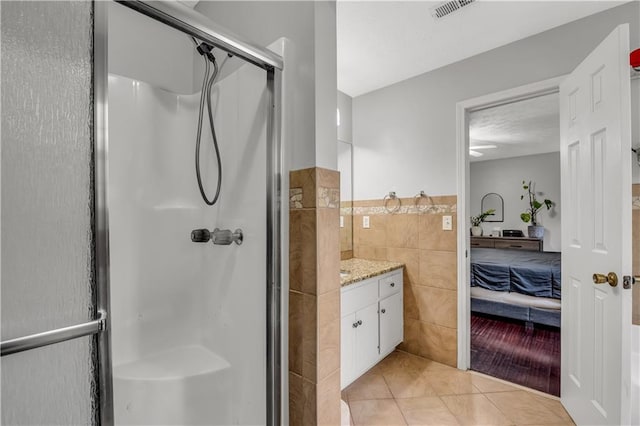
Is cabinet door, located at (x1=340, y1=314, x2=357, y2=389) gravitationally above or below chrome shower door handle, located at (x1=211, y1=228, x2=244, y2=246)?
below

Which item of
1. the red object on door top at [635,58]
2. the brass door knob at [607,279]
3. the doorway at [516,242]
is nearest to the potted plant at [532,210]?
the doorway at [516,242]

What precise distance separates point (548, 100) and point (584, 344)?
262cm

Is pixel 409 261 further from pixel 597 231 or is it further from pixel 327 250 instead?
pixel 327 250

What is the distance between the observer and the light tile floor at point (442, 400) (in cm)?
178

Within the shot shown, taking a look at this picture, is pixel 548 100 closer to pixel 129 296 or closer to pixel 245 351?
pixel 245 351

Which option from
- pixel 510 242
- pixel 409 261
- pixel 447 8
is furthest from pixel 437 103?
pixel 510 242

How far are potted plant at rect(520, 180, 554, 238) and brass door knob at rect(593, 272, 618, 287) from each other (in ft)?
16.8

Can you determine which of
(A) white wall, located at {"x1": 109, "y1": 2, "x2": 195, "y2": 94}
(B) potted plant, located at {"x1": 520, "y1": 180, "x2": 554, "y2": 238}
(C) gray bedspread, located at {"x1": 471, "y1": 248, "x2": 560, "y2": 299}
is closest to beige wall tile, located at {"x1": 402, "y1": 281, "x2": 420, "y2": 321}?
(C) gray bedspread, located at {"x1": 471, "y1": 248, "x2": 560, "y2": 299}

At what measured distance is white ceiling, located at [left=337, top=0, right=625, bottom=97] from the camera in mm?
1761

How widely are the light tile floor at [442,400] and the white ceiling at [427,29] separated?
97.3 inches

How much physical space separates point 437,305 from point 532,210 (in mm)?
4861

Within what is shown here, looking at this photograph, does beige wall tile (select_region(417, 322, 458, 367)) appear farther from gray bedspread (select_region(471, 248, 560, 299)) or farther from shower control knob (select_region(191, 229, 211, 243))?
shower control knob (select_region(191, 229, 211, 243))

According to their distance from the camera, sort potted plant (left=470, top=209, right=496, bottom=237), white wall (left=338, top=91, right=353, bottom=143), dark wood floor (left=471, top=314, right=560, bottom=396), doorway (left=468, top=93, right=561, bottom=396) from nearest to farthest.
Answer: dark wood floor (left=471, top=314, right=560, bottom=396), doorway (left=468, top=93, right=561, bottom=396), white wall (left=338, top=91, right=353, bottom=143), potted plant (left=470, top=209, right=496, bottom=237)

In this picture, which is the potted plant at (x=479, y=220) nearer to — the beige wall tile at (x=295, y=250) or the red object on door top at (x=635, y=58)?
the red object on door top at (x=635, y=58)
